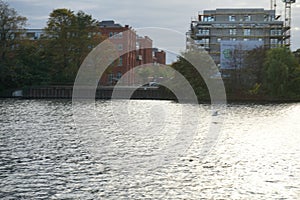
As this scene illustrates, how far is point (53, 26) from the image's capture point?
247 feet

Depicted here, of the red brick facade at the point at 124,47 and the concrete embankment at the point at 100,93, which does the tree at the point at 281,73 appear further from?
the red brick facade at the point at 124,47

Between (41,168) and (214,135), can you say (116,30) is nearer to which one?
(214,135)

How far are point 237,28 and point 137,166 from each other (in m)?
93.1

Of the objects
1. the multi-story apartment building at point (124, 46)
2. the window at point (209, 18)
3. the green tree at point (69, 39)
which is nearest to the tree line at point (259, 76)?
the green tree at point (69, 39)

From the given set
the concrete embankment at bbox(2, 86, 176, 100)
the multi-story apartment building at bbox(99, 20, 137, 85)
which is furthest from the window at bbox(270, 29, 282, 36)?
the concrete embankment at bbox(2, 86, 176, 100)

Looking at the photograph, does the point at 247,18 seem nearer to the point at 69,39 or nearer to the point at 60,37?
the point at 69,39

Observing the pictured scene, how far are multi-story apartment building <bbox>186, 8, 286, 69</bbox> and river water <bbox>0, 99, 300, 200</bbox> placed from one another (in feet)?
258

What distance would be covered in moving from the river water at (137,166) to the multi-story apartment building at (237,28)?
258 feet

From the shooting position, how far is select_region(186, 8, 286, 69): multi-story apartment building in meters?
103

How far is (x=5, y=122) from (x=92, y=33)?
154 feet

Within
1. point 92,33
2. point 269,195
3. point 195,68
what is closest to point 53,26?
point 92,33

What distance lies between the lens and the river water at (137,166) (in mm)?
13148

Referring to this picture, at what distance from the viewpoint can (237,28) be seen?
106 metres

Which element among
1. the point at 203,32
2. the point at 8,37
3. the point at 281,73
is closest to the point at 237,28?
the point at 203,32
